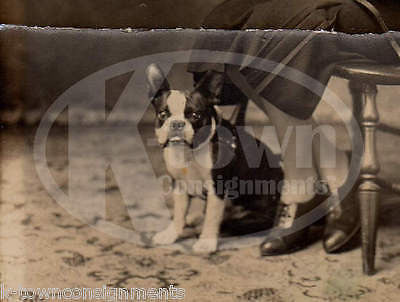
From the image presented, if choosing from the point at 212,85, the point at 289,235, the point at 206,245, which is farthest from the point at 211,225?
the point at 212,85

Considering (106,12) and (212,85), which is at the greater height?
(106,12)

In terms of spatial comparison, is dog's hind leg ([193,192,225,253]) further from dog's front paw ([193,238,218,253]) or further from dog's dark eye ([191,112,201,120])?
dog's dark eye ([191,112,201,120])

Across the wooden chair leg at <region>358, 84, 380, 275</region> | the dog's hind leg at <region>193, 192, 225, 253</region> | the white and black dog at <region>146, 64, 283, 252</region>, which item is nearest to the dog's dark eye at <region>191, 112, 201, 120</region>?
the white and black dog at <region>146, 64, 283, 252</region>

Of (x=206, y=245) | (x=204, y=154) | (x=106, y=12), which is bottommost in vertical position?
(x=206, y=245)

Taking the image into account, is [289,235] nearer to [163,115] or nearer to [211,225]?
[211,225]

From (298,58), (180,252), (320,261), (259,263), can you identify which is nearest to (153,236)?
(180,252)

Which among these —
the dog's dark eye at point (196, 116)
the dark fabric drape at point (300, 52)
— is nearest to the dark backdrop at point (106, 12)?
the dark fabric drape at point (300, 52)
